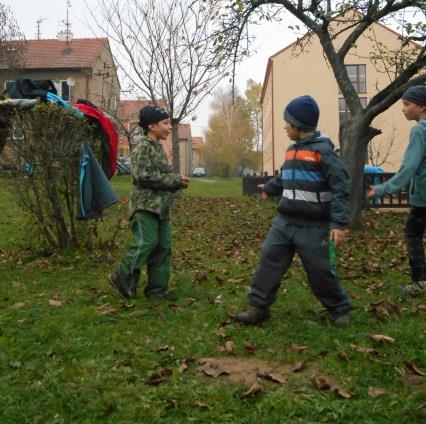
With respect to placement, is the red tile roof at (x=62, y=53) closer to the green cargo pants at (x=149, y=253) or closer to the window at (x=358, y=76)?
the window at (x=358, y=76)

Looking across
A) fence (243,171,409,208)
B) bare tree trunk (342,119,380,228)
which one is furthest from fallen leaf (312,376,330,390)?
fence (243,171,409,208)

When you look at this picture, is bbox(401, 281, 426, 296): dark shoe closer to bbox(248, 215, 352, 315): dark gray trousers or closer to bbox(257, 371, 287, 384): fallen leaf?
bbox(248, 215, 352, 315): dark gray trousers

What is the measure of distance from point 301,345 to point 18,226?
7769mm

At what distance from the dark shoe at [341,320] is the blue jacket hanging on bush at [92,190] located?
124 inches

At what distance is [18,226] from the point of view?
10.7 metres

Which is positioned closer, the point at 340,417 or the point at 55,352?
the point at 340,417

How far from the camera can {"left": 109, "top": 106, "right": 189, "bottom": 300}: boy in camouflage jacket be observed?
5258 mm

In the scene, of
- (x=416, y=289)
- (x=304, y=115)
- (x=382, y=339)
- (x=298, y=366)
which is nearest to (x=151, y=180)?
(x=304, y=115)

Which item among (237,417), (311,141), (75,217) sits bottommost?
(237,417)

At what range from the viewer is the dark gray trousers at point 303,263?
176 inches

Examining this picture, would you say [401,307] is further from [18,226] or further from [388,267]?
[18,226]

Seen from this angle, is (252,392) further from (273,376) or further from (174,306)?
(174,306)

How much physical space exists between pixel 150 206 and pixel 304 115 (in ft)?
5.28

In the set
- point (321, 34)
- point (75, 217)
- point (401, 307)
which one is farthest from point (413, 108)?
point (321, 34)
